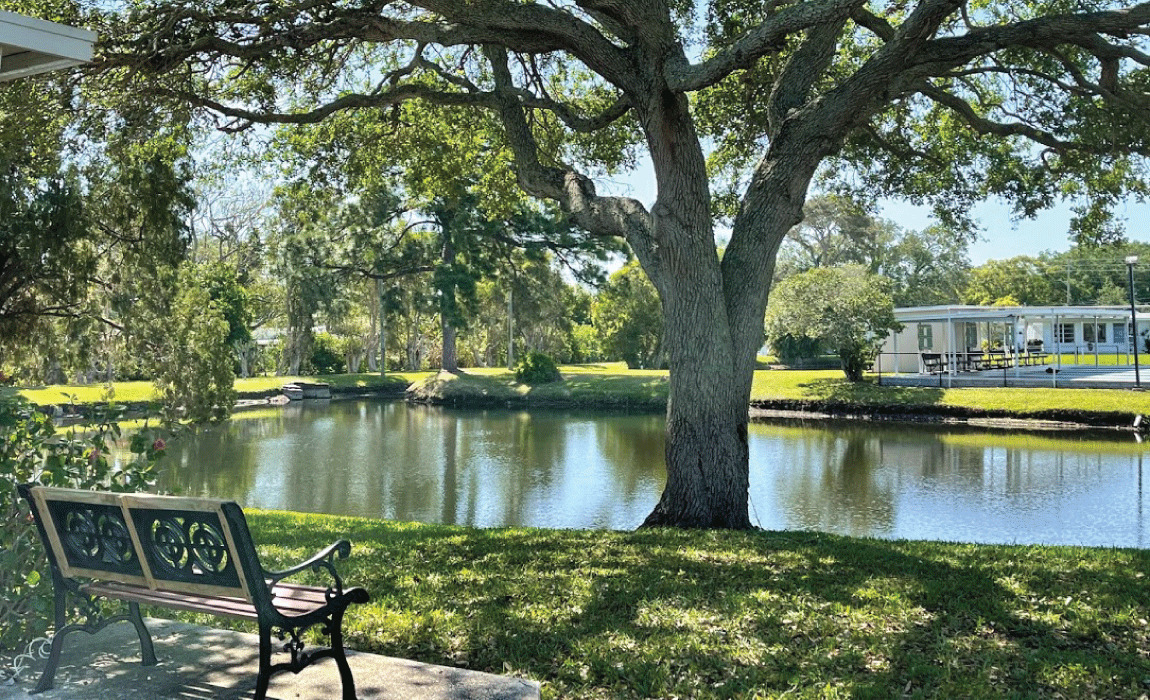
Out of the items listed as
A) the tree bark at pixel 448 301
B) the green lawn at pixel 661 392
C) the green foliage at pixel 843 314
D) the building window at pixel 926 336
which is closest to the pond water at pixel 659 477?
the green lawn at pixel 661 392

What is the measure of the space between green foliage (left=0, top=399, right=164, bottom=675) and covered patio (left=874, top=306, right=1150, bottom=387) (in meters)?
29.2

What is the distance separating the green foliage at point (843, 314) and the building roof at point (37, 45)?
97.1ft

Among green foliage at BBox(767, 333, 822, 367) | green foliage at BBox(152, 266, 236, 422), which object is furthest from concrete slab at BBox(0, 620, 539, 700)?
green foliage at BBox(767, 333, 822, 367)

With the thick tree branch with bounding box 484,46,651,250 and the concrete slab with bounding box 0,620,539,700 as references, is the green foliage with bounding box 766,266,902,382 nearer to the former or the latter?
the thick tree branch with bounding box 484,46,651,250

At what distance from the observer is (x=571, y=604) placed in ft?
17.0

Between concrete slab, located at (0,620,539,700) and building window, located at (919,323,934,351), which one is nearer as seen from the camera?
concrete slab, located at (0,620,539,700)

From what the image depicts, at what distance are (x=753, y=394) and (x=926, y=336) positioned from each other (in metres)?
11.5

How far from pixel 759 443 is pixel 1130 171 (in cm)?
1167

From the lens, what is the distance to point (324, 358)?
47625 millimetres

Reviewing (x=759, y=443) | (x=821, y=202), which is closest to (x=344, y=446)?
(x=759, y=443)

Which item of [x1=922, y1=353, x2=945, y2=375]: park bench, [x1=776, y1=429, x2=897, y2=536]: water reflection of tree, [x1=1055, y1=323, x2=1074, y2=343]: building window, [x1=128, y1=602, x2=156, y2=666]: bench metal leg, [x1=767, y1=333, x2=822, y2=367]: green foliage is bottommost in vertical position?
[x1=776, y1=429, x2=897, y2=536]: water reflection of tree

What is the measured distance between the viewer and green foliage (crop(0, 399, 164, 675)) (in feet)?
13.6

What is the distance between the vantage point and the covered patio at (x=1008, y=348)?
3161 centimetres

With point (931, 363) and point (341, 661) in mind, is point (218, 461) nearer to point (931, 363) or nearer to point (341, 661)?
point (341, 661)
